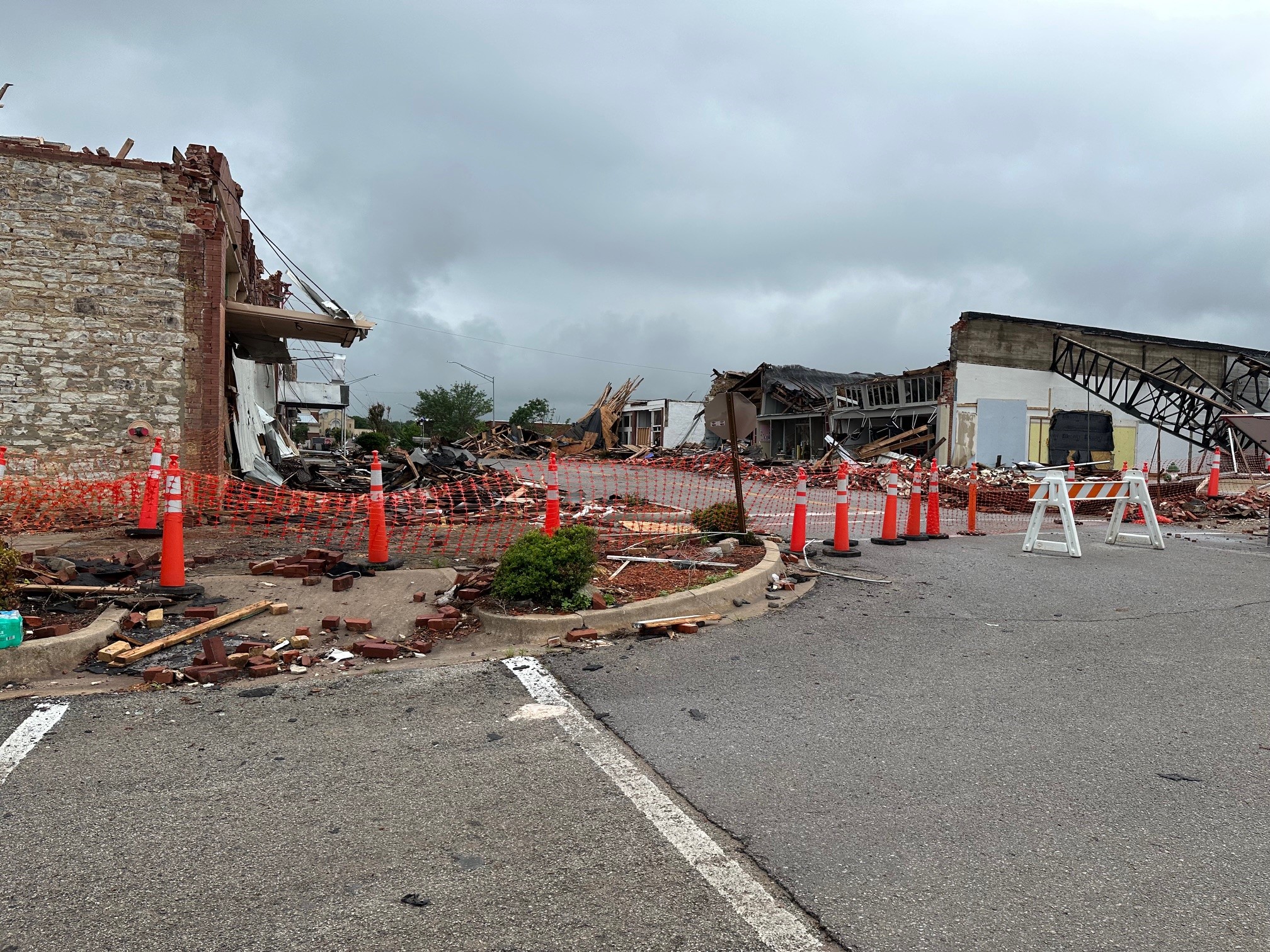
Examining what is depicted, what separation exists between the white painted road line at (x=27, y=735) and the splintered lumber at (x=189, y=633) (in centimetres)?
72

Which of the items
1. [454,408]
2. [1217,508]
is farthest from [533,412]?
[1217,508]

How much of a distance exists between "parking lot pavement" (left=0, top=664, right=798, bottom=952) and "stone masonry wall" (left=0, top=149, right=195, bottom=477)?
9.33 meters

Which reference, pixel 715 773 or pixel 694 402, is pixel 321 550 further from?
pixel 694 402

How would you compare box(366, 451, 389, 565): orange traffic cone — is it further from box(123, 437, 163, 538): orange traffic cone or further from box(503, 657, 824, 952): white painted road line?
box(503, 657, 824, 952): white painted road line

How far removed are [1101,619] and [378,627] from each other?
589cm

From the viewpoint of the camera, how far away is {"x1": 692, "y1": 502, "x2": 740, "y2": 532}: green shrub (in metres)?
10.2

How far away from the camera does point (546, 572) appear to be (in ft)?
21.0

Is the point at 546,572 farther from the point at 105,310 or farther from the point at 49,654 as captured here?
the point at 105,310

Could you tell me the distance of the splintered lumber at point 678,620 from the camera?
6.07 m

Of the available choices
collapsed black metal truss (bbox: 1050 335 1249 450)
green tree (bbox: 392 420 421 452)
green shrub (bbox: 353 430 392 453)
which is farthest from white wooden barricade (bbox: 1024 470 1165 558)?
green tree (bbox: 392 420 421 452)

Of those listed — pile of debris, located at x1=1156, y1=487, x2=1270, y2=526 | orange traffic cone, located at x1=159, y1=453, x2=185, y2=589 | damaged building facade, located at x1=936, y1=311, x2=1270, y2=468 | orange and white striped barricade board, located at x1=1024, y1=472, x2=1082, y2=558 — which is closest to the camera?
orange traffic cone, located at x1=159, y1=453, x2=185, y2=589

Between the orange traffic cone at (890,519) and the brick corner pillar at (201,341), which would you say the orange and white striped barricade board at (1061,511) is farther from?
the brick corner pillar at (201,341)

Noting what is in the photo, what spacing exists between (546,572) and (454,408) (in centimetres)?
6393

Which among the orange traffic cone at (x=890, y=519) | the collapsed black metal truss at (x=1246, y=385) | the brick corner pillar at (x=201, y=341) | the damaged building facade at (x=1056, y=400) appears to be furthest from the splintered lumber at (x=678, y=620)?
the collapsed black metal truss at (x=1246, y=385)
